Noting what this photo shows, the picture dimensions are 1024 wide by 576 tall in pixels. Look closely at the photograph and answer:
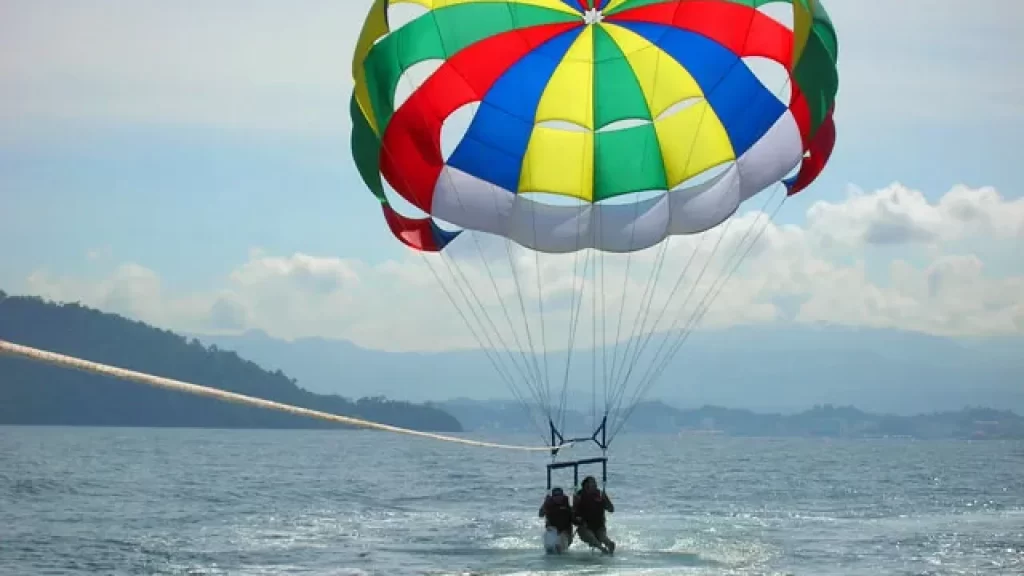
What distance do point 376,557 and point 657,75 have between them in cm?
876

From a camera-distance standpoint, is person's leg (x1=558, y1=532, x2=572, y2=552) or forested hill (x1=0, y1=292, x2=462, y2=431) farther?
forested hill (x1=0, y1=292, x2=462, y2=431)

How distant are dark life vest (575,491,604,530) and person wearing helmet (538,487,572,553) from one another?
179mm

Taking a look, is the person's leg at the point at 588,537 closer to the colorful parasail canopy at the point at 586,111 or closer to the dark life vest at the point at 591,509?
the dark life vest at the point at 591,509

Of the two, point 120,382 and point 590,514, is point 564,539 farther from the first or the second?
point 120,382

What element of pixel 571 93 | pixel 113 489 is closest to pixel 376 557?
pixel 571 93

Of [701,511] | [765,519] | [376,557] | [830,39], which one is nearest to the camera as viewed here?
[830,39]

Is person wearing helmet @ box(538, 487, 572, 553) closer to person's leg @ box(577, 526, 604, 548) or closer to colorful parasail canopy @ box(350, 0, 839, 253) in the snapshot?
person's leg @ box(577, 526, 604, 548)

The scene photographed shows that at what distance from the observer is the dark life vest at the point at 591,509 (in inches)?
736

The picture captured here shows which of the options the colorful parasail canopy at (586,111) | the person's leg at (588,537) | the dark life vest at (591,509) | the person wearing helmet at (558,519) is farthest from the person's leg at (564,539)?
the colorful parasail canopy at (586,111)

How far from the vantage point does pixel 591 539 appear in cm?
1892

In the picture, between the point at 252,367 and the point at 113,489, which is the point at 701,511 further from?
the point at 252,367

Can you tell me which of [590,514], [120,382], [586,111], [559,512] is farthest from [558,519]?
[120,382]

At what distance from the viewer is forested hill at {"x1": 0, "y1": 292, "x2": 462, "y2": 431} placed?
17525 cm

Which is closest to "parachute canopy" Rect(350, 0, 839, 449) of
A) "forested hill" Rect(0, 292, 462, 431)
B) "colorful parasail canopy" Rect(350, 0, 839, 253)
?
"colorful parasail canopy" Rect(350, 0, 839, 253)
